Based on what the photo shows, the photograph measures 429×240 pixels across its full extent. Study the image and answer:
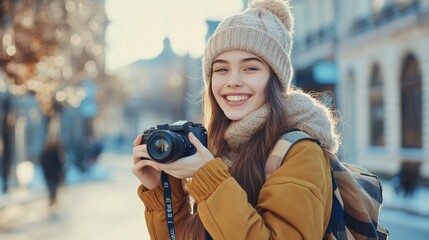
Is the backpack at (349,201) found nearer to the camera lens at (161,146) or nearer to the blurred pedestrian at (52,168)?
the camera lens at (161,146)

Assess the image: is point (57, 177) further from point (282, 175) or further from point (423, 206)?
point (282, 175)

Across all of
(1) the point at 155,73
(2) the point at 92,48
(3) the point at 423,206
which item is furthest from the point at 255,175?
(1) the point at 155,73

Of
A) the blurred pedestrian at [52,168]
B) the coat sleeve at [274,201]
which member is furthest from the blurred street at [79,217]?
the coat sleeve at [274,201]

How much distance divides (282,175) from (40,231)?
10.0 m

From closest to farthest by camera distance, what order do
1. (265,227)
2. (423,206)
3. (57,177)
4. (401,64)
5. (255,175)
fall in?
1. (265,227)
2. (255,175)
3. (423,206)
4. (57,177)
5. (401,64)

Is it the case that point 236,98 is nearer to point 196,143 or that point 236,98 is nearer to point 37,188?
point 196,143

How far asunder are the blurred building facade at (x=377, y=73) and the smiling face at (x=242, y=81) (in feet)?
50.0

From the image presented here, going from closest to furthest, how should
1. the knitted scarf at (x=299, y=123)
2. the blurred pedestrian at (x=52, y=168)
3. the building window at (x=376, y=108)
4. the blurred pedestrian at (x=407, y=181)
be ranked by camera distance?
the knitted scarf at (x=299, y=123)
the blurred pedestrian at (x=407, y=181)
the blurred pedestrian at (x=52, y=168)
the building window at (x=376, y=108)

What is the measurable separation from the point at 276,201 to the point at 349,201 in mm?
422

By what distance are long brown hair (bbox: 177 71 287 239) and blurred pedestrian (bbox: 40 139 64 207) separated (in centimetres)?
1270

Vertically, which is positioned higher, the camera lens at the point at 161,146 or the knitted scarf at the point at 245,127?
the knitted scarf at the point at 245,127

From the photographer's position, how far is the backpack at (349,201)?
6.69ft

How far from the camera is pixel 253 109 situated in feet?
7.45

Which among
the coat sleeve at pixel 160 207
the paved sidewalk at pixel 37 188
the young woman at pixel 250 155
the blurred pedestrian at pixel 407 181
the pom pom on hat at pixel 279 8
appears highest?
the pom pom on hat at pixel 279 8
